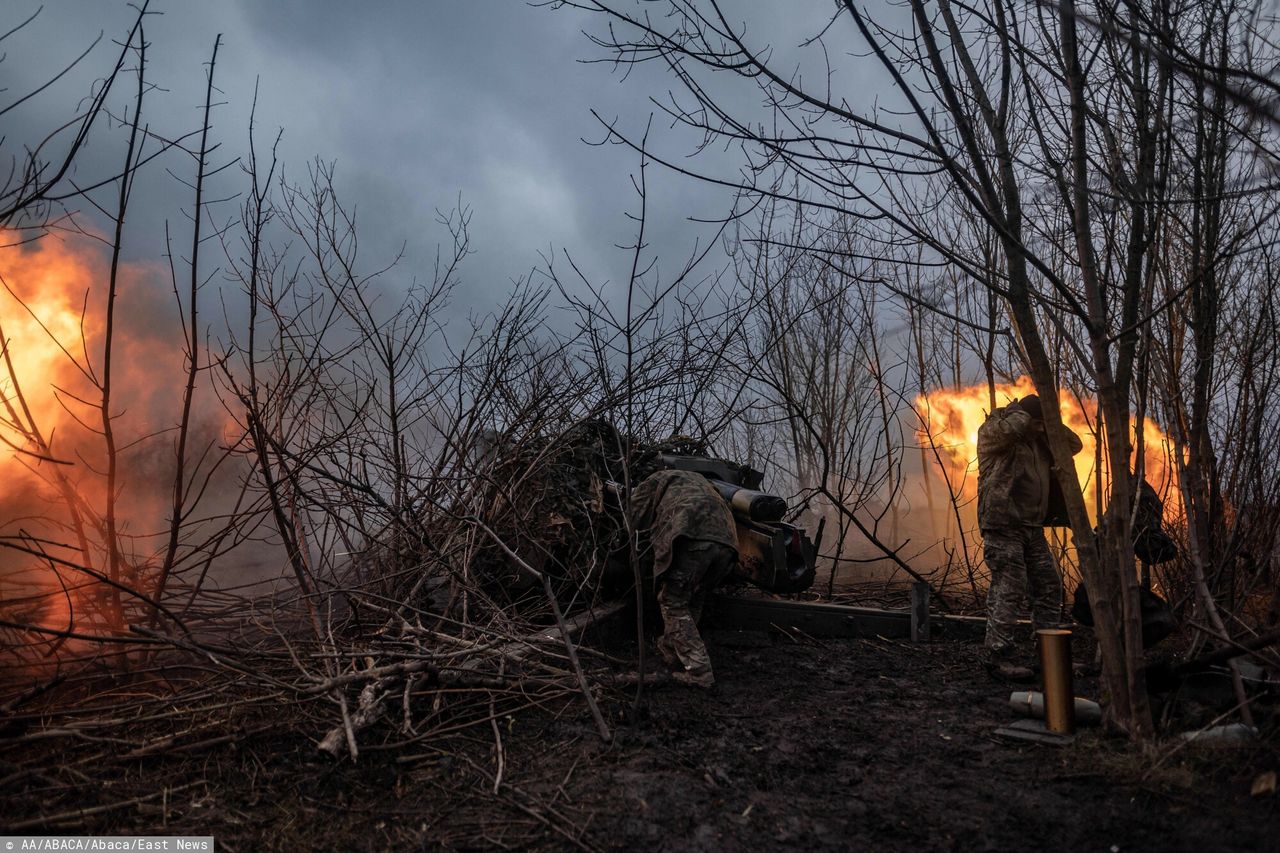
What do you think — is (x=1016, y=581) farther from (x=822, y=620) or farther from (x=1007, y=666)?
(x=822, y=620)

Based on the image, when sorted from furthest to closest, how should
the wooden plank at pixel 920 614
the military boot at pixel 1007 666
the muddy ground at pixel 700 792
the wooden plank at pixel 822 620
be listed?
1. the wooden plank at pixel 822 620
2. the wooden plank at pixel 920 614
3. the military boot at pixel 1007 666
4. the muddy ground at pixel 700 792

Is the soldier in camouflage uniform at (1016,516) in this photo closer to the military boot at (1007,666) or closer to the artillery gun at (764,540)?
the military boot at (1007,666)

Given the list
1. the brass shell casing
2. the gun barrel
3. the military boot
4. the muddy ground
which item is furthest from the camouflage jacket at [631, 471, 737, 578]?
the brass shell casing

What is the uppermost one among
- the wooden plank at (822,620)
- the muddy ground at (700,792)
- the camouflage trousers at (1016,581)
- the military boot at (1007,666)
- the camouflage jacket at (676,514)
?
the camouflage jacket at (676,514)

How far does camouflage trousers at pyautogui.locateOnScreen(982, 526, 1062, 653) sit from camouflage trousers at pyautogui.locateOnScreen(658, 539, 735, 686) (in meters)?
2.01

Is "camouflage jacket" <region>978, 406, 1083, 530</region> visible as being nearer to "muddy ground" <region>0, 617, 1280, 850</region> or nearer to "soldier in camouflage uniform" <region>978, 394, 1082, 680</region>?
"soldier in camouflage uniform" <region>978, 394, 1082, 680</region>

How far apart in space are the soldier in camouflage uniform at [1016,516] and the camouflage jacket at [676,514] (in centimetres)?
197

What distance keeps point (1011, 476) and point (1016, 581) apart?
76 cm

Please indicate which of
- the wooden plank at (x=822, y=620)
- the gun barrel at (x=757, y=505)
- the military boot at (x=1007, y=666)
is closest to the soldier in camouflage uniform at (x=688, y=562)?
the gun barrel at (x=757, y=505)

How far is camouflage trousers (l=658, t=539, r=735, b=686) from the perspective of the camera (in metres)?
5.13

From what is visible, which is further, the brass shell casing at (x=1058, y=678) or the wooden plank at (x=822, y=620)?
the wooden plank at (x=822, y=620)

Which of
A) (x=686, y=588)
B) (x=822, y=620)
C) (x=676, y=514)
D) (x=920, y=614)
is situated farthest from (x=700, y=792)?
(x=920, y=614)

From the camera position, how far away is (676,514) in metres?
5.27

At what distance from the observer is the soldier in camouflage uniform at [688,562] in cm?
513
